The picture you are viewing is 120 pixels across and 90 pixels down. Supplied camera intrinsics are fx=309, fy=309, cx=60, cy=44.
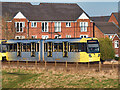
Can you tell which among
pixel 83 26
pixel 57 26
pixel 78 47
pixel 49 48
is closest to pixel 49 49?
pixel 49 48

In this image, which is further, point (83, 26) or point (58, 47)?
point (83, 26)

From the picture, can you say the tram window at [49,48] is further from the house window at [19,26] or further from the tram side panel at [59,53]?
the house window at [19,26]

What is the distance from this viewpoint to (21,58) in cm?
4188

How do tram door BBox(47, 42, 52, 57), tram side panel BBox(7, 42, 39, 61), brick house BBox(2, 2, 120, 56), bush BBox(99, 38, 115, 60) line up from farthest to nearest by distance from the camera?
brick house BBox(2, 2, 120, 56) < bush BBox(99, 38, 115, 60) < tram side panel BBox(7, 42, 39, 61) < tram door BBox(47, 42, 52, 57)

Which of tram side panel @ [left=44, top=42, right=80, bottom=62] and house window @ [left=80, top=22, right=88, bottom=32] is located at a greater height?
house window @ [left=80, top=22, right=88, bottom=32]

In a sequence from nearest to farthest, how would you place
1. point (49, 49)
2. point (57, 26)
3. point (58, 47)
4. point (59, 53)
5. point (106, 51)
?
point (59, 53) < point (58, 47) < point (49, 49) < point (106, 51) < point (57, 26)

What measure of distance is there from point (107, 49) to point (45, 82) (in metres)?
18.1

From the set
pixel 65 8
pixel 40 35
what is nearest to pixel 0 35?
pixel 40 35

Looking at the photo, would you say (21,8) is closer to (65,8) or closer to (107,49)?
(65,8)

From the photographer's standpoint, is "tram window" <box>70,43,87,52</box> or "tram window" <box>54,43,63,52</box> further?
"tram window" <box>54,43,63,52</box>

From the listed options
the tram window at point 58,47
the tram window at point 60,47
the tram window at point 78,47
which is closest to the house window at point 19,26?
the tram window at point 58,47

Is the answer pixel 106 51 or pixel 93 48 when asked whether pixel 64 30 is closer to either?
pixel 106 51

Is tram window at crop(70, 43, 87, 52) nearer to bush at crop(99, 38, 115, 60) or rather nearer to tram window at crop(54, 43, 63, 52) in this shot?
tram window at crop(54, 43, 63, 52)

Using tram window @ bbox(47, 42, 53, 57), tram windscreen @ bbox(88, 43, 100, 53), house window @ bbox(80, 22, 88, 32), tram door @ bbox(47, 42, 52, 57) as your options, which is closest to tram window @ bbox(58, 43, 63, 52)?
tram window @ bbox(47, 42, 53, 57)
